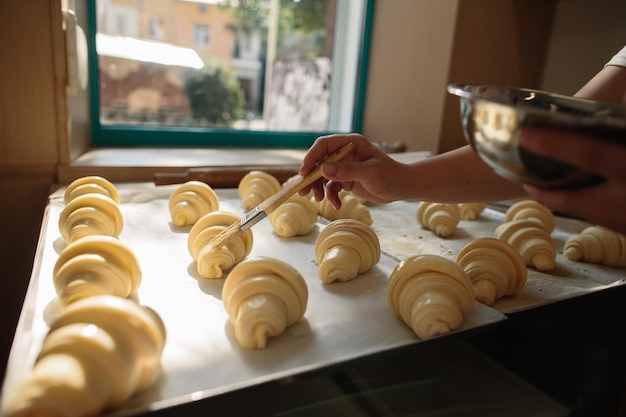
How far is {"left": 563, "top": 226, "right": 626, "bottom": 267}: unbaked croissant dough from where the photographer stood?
1.47 m

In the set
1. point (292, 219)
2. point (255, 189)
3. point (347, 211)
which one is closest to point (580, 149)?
point (292, 219)

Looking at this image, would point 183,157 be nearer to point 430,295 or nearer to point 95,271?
point 95,271

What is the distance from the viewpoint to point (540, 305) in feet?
3.83

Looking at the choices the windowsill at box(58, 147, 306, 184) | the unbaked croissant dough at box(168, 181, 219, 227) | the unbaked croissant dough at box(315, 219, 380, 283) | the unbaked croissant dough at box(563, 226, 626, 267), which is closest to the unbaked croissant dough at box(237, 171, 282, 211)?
the unbaked croissant dough at box(168, 181, 219, 227)

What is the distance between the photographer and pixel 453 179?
1.30m

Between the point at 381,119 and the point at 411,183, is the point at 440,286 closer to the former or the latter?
the point at 411,183

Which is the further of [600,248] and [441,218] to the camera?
[441,218]

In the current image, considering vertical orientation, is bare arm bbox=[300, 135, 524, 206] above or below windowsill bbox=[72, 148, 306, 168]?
above

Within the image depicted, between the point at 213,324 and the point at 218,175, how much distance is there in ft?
3.60

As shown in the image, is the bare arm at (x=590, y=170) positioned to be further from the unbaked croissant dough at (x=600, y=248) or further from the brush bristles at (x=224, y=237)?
the unbaked croissant dough at (x=600, y=248)

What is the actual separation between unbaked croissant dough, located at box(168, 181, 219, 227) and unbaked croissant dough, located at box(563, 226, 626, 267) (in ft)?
3.92

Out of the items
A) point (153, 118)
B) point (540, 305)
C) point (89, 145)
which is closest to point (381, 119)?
point (153, 118)

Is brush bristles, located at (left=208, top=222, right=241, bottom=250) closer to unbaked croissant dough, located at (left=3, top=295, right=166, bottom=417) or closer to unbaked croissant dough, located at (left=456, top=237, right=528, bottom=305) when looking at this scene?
unbaked croissant dough, located at (left=3, top=295, right=166, bottom=417)

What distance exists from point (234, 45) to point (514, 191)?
2.03 meters
